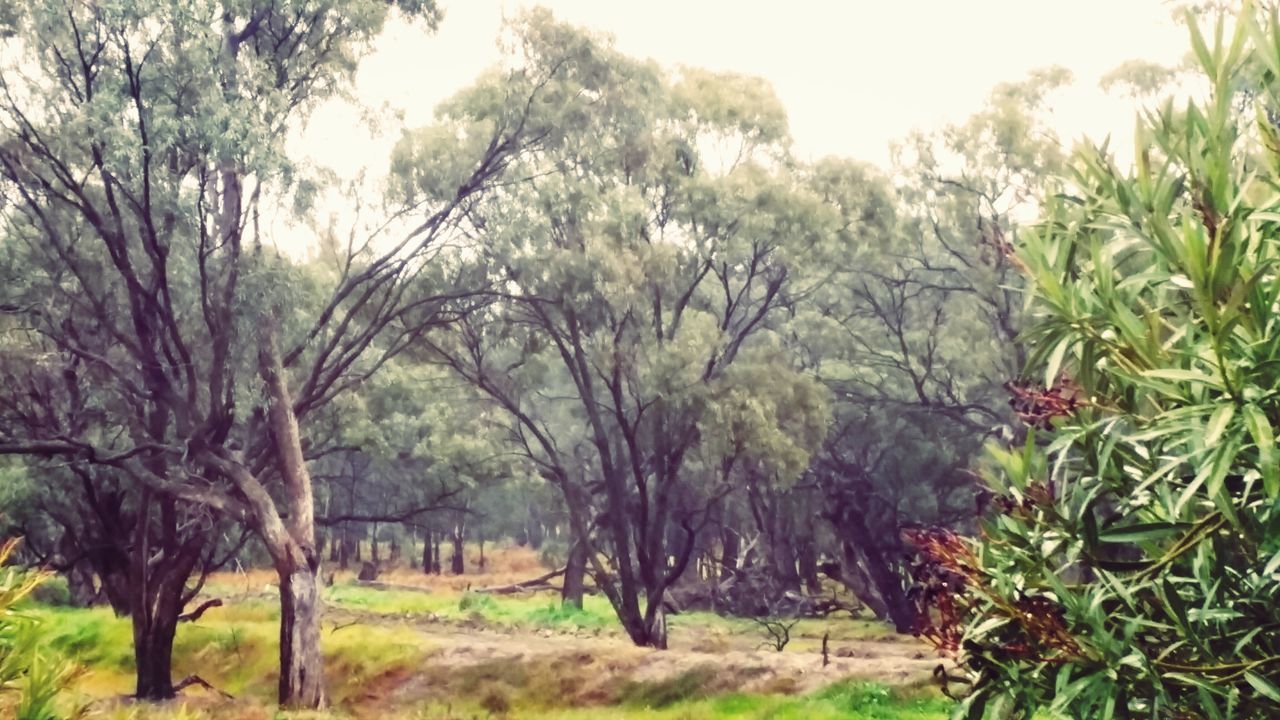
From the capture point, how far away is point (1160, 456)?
18.2 feet

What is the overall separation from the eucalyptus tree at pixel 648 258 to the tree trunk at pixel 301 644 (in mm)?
7637

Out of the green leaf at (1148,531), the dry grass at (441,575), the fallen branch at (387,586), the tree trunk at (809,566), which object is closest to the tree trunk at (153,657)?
the dry grass at (441,575)

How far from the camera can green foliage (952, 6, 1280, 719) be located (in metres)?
4.59

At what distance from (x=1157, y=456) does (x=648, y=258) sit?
18530 millimetres

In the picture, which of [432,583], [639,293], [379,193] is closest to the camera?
[379,193]

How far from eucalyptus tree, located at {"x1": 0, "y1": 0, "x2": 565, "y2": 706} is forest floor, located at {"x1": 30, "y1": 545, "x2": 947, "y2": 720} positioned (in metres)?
3.00

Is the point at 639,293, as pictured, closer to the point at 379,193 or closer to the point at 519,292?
the point at 519,292

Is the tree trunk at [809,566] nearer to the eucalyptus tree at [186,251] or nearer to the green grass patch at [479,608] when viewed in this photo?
the green grass patch at [479,608]

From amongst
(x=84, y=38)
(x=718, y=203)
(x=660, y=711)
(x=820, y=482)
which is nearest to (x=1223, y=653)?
(x=660, y=711)

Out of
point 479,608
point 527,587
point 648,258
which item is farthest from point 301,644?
point 527,587

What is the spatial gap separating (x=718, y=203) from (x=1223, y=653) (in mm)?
20464

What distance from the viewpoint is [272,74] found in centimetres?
1709

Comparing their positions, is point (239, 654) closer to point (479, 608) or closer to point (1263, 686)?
point (479, 608)

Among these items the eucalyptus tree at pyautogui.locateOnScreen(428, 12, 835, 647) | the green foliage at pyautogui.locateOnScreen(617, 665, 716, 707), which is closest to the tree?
→ the eucalyptus tree at pyautogui.locateOnScreen(428, 12, 835, 647)
